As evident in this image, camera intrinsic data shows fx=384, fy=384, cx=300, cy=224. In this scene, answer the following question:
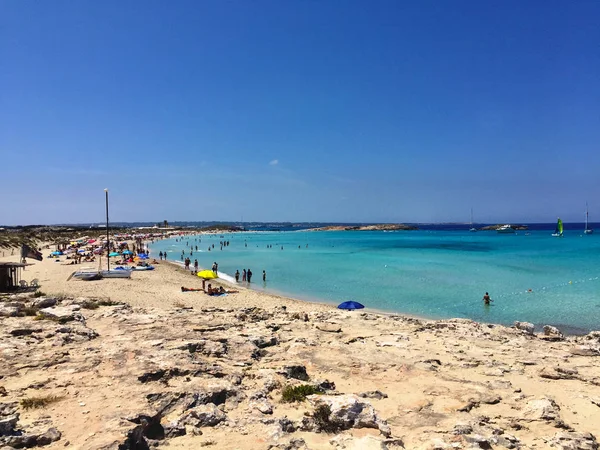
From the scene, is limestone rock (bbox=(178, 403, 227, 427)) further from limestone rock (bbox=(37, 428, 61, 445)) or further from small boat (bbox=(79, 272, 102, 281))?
small boat (bbox=(79, 272, 102, 281))

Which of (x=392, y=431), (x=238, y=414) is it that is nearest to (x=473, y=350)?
(x=392, y=431)

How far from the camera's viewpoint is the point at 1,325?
37.4 feet

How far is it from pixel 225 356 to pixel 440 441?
569cm

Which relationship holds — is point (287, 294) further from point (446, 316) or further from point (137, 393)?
point (137, 393)

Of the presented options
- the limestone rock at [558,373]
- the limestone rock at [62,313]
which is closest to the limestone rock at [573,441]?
the limestone rock at [558,373]

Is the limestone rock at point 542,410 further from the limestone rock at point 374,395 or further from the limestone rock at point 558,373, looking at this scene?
the limestone rock at point 374,395

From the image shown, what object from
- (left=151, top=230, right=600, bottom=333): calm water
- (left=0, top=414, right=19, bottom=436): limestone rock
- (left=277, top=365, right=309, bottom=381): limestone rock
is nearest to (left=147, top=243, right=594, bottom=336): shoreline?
(left=151, top=230, right=600, bottom=333): calm water

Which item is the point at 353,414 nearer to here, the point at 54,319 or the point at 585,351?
the point at 585,351

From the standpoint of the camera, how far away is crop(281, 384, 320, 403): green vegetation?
7.43 meters

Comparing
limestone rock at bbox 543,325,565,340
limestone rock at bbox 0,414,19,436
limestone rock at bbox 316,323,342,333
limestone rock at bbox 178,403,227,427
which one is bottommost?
limestone rock at bbox 543,325,565,340

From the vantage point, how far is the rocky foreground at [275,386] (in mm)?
5969

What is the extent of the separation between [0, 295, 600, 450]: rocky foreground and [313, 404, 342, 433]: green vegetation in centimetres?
2

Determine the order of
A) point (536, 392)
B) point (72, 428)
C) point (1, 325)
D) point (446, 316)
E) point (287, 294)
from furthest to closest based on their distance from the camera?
point (287, 294) → point (446, 316) → point (1, 325) → point (536, 392) → point (72, 428)

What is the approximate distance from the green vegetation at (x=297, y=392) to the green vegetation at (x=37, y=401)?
4.08 metres
